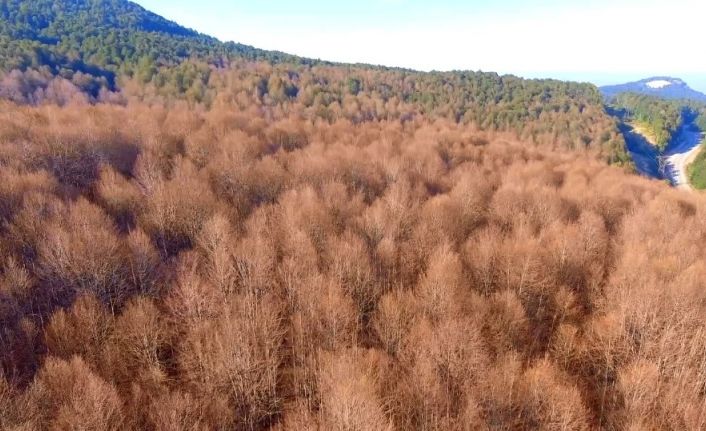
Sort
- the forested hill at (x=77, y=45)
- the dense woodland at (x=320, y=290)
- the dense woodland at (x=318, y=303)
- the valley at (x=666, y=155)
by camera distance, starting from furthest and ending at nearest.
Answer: the valley at (x=666, y=155)
the forested hill at (x=77, y=45)
the dense woodland at (x=320, y=290)
the dense woodland at (x=318, y=303)

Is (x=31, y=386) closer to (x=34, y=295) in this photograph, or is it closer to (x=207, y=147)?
(x=34, y=295)

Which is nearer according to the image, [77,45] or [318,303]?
[318,303]

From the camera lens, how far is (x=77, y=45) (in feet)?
358

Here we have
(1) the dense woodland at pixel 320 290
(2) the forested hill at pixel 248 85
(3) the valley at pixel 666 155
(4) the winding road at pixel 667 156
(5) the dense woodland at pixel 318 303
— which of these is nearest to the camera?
(5) the dense woodland at pixel 318 303

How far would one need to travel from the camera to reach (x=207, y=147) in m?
56.0

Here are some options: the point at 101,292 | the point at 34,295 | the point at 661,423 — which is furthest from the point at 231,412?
the point at 661,423

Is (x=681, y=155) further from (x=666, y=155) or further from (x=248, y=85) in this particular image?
(x=248, y=85)

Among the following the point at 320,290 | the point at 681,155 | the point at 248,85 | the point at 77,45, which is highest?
the point at 77,45

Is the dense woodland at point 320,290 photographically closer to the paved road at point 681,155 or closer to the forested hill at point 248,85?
the forested hill at point 248,85

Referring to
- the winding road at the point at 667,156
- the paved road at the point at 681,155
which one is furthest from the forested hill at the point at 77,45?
the paved road at the point at 681,155

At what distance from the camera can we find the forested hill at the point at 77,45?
90.2 meters

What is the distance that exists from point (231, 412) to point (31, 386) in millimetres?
8260

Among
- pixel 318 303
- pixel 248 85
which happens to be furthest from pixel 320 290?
pixel 248 85

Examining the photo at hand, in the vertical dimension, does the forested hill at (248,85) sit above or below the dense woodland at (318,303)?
above
